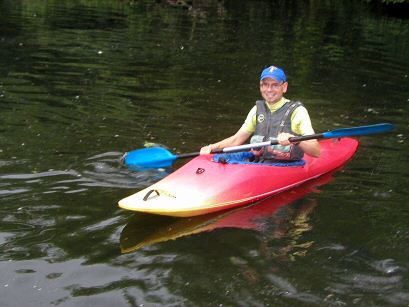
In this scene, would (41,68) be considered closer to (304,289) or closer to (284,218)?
(284,218)

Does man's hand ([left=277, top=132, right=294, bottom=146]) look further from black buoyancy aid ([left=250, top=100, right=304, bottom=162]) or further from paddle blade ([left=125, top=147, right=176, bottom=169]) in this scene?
paddle blade ([left=125, top=147, right=176, bottom=169])

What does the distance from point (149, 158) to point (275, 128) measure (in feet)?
4.22

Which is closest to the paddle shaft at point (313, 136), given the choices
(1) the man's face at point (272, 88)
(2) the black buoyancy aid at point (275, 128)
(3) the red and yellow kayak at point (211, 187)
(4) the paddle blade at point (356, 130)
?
(4) the paddle blade at point (356, 130)

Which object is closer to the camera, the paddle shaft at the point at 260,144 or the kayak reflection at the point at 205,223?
the kayak reflection at the point at 205,223

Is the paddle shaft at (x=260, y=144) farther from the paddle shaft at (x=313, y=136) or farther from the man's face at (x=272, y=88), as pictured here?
the man's face at (x=272, y=88)

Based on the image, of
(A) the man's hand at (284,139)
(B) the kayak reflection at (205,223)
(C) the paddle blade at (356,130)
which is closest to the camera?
(B) the kayak reflection at (205,223)

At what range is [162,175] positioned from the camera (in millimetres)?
6188

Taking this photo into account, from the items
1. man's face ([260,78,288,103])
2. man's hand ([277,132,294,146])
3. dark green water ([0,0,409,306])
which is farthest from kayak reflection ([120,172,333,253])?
man's face ([260,78,288,103])

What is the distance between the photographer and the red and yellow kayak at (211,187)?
495cm

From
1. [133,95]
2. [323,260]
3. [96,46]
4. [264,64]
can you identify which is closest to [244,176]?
[323,260]

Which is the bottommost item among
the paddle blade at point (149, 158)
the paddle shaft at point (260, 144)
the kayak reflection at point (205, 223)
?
the kayak reflection at point (205, 223)

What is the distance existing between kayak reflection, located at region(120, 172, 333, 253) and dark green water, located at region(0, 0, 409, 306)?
0.06 ft

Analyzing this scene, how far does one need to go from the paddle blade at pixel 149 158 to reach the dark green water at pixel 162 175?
217 mm

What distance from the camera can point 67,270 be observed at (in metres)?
4.16
